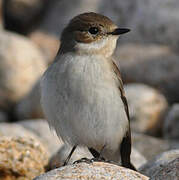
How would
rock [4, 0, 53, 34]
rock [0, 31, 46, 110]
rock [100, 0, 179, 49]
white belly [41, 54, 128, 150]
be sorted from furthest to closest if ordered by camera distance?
rock [4, 0, 53, 34] → rock [100, 0, 179, 49] → rock [0, 31, 46, 110] → white belly [41, 54, 128, 150]

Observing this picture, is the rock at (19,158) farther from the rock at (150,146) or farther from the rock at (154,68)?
the rock at (154,68)

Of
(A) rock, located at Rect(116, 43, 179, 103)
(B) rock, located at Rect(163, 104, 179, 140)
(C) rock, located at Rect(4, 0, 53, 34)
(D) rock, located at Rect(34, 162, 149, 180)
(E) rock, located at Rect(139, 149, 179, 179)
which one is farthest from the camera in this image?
(C) rock, located at Rect(4, 0, 53, 34)

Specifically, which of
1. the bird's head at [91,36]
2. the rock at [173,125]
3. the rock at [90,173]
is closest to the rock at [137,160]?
the bird's head at [91,36]

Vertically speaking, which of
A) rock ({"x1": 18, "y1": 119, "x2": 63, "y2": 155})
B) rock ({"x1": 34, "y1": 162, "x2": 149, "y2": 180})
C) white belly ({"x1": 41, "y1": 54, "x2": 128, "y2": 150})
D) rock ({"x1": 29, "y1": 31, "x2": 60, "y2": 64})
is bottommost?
rock ({"x1": 18, "y1": 119, "x2": 63, "y2": 155})

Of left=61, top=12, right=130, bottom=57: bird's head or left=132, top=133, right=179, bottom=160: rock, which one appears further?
left=132, top=133, right=179, bottom=160: rock

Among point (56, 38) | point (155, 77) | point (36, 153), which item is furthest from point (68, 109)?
point (56, 38)

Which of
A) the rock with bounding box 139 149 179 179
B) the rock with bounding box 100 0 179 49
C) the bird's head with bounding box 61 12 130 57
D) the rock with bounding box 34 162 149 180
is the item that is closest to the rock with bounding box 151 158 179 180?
the rock with bounding box 34 162 149 180

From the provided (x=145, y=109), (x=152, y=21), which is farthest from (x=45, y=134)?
(x=152, y=21)

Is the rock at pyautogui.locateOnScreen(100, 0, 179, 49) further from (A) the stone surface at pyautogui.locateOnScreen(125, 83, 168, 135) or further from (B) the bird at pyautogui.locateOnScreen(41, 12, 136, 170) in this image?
(B) the bird at pyautogui.locateOnScreen(41, 12, 136, 170)

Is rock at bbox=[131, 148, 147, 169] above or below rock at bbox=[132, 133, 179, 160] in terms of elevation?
above
